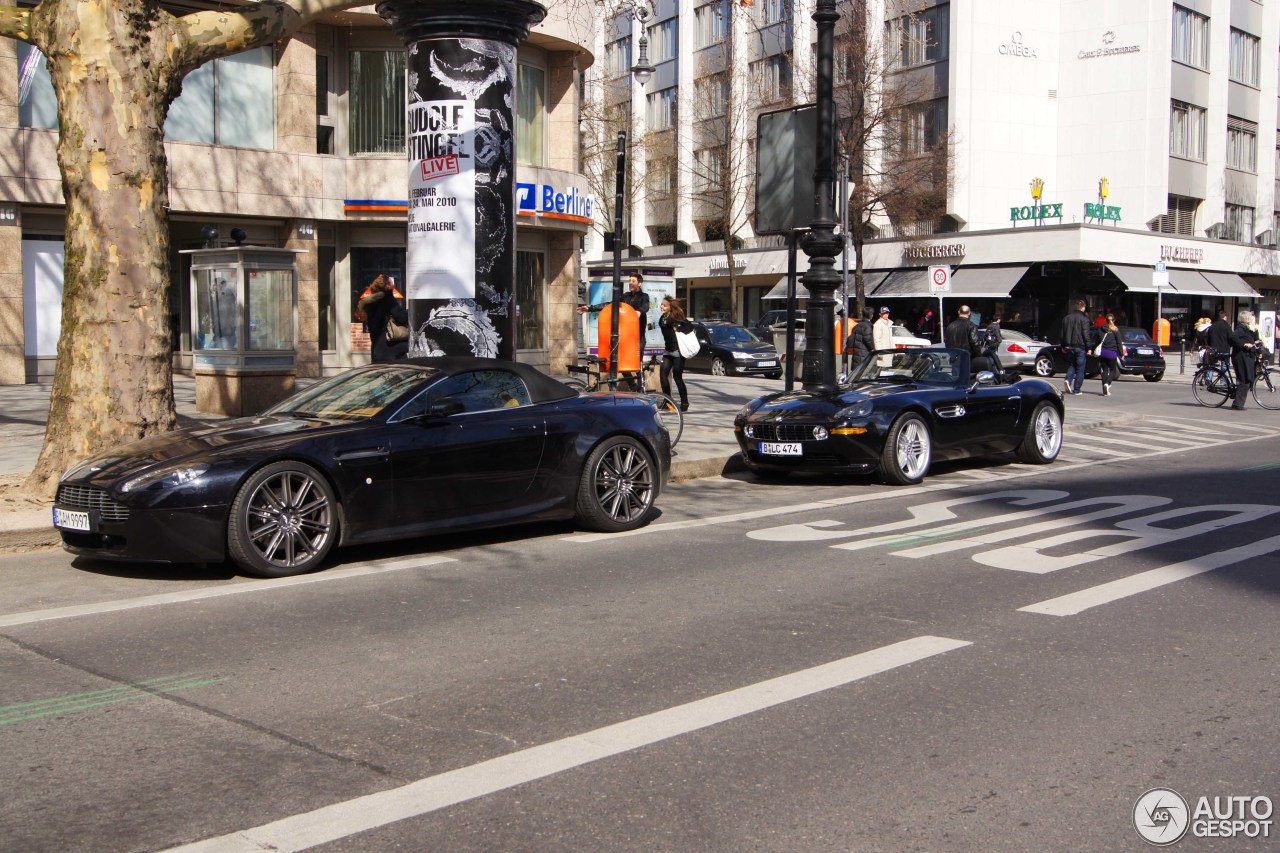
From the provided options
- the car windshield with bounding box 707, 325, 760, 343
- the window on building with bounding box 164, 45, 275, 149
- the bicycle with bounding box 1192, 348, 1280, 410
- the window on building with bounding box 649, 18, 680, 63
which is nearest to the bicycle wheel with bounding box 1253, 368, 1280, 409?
the bicycle with bounding box 1192, 348, 1280, 410

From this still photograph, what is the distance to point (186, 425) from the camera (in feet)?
48.8

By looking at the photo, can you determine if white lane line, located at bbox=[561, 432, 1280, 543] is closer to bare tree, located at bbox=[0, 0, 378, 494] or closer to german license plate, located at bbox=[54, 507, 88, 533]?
german license plate, located at bbox=[54, 507, 88, 533]

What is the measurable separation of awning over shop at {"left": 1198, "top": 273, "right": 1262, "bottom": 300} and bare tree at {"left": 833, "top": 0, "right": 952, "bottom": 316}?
36.4 ft

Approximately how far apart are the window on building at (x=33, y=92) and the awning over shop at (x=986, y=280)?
103 ft

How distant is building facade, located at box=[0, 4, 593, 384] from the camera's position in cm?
2248

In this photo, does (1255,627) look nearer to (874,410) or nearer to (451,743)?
(451,743)

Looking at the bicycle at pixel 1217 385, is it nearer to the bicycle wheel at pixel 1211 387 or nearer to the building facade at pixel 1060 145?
the bicycle wheel at pixel 1211 387

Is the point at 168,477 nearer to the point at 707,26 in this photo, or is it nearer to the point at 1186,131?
the point at 1186,131

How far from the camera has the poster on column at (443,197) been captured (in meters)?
12.9

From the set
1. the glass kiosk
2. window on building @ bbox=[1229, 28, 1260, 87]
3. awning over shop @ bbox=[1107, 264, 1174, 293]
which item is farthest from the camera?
window on building @ bbox=[1229, 28, 1260, 87]

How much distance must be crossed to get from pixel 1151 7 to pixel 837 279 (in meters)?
40.1

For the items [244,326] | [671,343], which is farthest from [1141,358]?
[244,326]

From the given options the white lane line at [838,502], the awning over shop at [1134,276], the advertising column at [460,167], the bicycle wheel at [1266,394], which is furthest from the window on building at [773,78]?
the advertising column at [460,167]

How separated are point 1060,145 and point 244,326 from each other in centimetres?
4085
